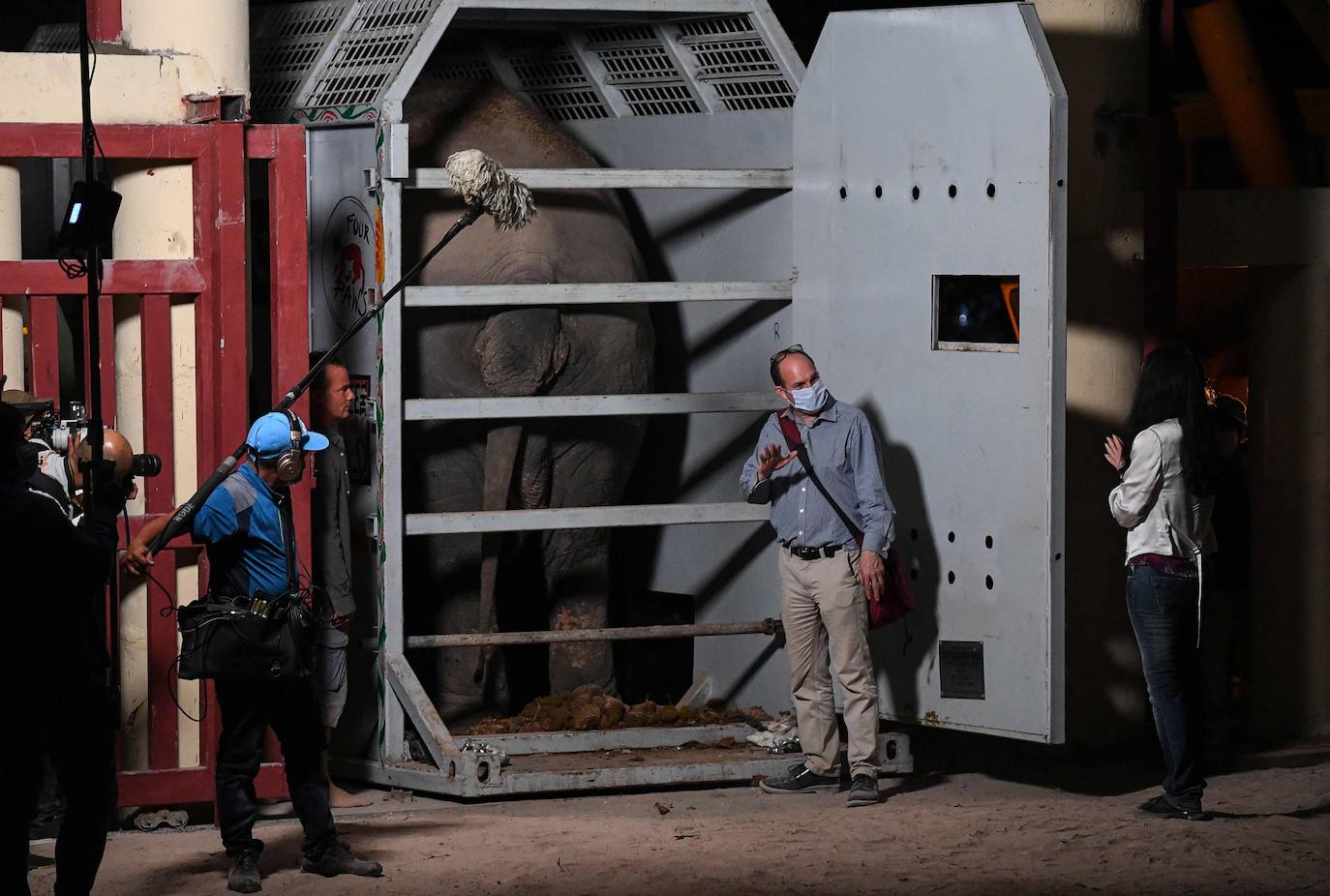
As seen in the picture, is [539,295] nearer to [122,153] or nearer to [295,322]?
[295,322]

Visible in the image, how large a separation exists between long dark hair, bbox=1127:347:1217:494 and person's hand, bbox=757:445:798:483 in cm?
127

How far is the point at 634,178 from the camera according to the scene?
7484mm

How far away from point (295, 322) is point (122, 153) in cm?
83

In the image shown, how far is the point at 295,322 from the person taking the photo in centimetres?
694

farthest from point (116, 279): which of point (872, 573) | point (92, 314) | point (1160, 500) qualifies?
point (1160, 500)

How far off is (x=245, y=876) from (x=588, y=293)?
8.74 ft

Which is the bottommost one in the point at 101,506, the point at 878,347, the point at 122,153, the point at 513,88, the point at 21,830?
the point at 21,830

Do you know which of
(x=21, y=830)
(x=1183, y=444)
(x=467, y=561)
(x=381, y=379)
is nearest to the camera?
(x=21, y=830)

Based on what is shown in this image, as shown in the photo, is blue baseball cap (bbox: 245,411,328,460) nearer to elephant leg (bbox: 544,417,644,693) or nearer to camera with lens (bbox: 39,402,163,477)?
camera with lens (bbox: 39,402,163,477)

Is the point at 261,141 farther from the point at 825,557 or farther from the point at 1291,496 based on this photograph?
the point at 1291,496

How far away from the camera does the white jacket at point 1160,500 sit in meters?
6.55

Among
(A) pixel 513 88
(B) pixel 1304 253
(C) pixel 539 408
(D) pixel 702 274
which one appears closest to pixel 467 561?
(C) pixel 539 408

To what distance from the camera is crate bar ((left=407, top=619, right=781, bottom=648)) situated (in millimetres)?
7469

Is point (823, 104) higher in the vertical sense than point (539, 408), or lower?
higher
